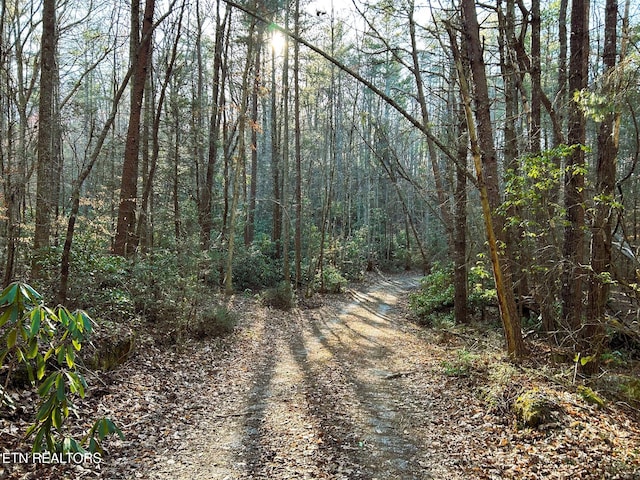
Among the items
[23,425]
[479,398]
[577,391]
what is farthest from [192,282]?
[577,391]

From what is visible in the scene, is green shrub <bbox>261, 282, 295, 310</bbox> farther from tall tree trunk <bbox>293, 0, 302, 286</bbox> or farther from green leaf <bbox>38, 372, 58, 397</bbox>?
green leaf <bbox>38, 372, 58, 397</bbox>

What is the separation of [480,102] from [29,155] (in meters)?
11.1

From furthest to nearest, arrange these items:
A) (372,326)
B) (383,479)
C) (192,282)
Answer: (372,326), (192,282), (383,479)

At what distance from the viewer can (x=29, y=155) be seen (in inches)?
423

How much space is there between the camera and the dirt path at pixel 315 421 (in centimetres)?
413

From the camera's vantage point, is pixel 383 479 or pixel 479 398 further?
pixel 479 398

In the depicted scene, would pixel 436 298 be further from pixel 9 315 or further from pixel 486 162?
pixel 9 315

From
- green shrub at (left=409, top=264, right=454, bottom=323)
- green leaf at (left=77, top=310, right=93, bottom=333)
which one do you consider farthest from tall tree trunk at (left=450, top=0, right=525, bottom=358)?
green shrub at (left=409, top=264, right=454, bottom=323)

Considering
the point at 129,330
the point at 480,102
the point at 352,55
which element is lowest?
the point at 129,330

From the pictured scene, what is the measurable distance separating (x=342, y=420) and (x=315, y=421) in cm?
35

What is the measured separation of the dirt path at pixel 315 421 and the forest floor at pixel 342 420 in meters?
0.02

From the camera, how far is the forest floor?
4.02m

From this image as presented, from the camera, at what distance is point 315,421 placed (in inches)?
206

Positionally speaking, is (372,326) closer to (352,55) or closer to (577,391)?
(577,391)
